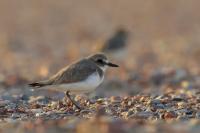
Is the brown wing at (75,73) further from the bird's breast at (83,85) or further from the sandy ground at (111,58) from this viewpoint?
the sandy ground at (111,58)

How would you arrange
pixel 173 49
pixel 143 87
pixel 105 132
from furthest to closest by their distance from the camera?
pixel 173 49 < pixel 143 87 < pixel 105 132

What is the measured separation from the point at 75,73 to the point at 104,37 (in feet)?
44.8

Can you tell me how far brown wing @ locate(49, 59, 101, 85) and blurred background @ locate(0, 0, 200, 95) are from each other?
4.22 meters

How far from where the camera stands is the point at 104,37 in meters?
24.7

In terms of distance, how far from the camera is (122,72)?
1780cm

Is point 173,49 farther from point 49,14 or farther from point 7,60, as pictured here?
point 49,14

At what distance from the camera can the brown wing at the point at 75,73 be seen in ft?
36.2

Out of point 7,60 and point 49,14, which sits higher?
point 49,14

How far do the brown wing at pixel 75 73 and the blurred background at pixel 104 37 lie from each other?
422 centimetres

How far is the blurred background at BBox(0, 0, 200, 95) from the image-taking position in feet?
59.2

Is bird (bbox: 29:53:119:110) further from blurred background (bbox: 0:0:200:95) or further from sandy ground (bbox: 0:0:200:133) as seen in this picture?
blurred background (bbox: 0:0:200:95)

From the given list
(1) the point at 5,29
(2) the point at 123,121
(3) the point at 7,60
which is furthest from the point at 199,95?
(1) the point at 5,29

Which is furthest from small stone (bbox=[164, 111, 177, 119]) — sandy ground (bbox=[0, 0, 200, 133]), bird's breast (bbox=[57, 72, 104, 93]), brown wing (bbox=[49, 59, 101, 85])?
brown wing (bbox=[49, 59, 101, 85])

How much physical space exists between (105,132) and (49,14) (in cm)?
2344
